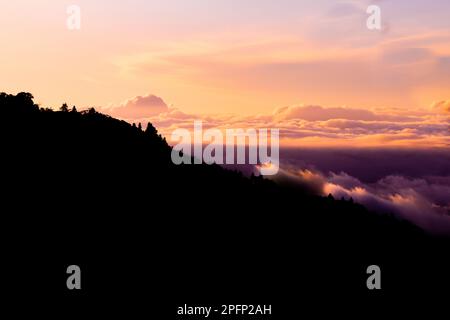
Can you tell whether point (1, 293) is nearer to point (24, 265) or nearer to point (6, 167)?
point (24, 265)

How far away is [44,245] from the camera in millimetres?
191500

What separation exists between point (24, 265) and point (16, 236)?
9239 mm

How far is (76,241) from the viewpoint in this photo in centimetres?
19838

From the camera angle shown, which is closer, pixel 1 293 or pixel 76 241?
pixel 1 293

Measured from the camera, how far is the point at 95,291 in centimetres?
19838

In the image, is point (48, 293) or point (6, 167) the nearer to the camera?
point (48, 293)
